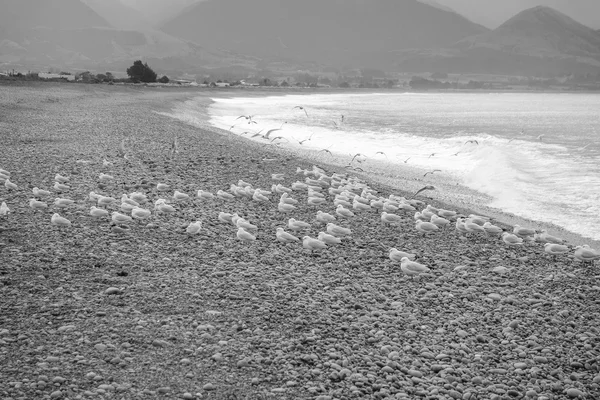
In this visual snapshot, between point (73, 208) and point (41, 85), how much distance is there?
130 ft

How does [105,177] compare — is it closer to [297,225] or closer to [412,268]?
[297,225]

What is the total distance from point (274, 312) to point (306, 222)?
12.4 feet

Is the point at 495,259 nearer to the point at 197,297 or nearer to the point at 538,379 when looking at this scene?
the point at 538,379

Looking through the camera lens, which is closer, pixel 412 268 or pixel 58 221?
pixel 412 268

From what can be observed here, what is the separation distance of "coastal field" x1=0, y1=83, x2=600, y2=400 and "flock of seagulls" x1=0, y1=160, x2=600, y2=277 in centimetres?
11

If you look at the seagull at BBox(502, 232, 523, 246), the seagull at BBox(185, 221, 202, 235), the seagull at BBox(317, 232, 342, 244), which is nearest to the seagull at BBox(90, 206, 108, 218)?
the seagull at BBox(185, 221, 202, 235)

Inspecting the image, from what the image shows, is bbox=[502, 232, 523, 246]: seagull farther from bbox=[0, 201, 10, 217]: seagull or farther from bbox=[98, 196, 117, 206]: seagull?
bbox=[0, 201, 10, 217]: seagull

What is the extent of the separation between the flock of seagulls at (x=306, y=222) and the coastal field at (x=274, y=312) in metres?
0.11

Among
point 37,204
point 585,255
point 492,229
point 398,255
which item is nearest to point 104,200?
point 37,204

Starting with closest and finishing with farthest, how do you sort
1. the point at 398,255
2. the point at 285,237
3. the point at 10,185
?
the point at 398,255 < the point at 285,237 < the point at 10,185

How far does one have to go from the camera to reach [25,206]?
8.66 metres

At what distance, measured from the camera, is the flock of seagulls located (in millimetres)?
8055

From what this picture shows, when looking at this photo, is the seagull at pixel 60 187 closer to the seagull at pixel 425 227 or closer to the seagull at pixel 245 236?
the seagull at pixel 245 236

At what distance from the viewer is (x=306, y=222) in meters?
9.42
